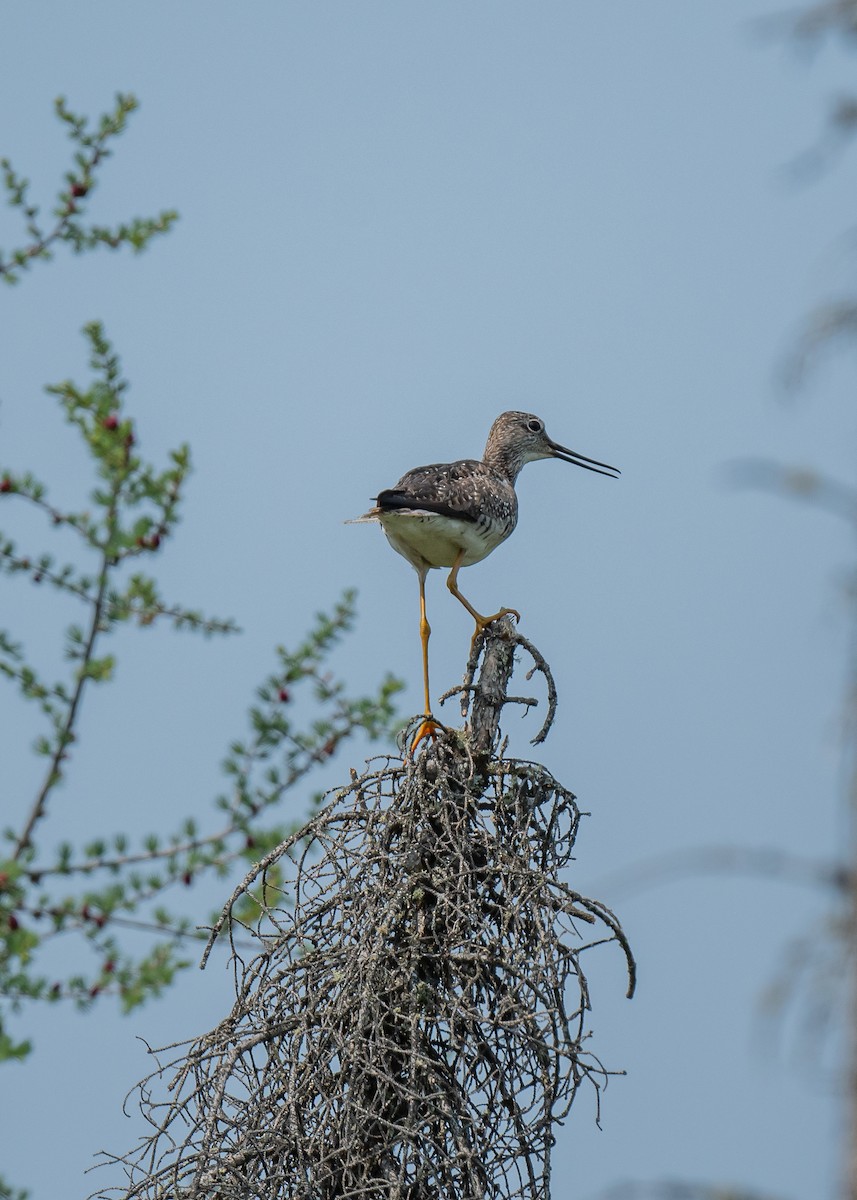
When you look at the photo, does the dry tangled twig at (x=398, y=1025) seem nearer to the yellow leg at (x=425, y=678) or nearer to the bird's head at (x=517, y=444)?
the yellow leg at (x=425, y=678)

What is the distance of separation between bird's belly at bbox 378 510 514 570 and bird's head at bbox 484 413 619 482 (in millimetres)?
1280

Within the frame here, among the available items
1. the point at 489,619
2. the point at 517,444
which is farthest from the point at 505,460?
the point at 489,619

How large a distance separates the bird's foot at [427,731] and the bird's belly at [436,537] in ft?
6.07

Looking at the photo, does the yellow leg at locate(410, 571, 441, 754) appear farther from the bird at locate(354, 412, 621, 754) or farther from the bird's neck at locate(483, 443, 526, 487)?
the bird's neck at locate(483, 443, 526, 487)

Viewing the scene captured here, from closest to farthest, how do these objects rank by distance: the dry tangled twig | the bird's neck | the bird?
1. the dry tangled twig
2. the bird
3. the bird's neck

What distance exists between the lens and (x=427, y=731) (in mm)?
5441

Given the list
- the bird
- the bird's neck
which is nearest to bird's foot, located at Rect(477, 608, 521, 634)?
the bird

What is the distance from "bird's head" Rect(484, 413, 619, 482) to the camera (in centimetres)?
902

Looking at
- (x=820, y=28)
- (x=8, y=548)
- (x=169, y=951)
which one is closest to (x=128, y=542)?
(x=8, y=548)

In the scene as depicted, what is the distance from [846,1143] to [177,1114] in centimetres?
252

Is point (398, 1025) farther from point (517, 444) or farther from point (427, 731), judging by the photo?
point (517, 444)

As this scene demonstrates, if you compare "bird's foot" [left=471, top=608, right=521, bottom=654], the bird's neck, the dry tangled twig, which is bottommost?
the dry tangled twig

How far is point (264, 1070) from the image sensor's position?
4648 millimetres

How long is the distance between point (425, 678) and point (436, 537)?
0.91m
